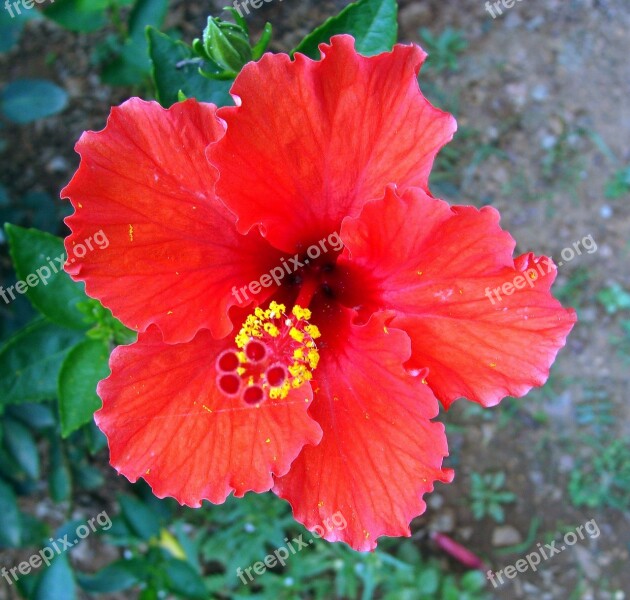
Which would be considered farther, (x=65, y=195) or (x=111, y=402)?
(x=111, y=402)

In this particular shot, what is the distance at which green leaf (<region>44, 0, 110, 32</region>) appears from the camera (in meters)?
2.69

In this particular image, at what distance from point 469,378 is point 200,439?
64 cm

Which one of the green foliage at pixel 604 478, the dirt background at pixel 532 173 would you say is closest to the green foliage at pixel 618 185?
the dirt background at pixel 532 173

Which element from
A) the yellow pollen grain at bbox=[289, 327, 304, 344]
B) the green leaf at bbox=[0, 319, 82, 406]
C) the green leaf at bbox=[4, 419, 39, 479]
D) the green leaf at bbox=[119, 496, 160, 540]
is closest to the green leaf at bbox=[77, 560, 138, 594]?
the green leaf at bbox=[119, 496, 160, 540]

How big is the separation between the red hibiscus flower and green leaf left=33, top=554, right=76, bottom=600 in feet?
4.71

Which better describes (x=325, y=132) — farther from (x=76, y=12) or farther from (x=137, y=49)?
(x=76, y=12)

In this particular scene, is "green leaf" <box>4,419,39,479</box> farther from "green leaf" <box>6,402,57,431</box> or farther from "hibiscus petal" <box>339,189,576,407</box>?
"hibiscus petal" <box>339,189,576,407</box>

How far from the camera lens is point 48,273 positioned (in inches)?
87.0

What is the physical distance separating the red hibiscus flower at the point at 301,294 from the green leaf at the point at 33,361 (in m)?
0.91

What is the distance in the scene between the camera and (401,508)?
5.19 ft

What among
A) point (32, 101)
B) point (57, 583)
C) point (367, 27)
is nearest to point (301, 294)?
point (367, 27)

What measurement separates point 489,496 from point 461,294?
2.49 m

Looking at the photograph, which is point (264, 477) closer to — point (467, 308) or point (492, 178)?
point (467, 308)

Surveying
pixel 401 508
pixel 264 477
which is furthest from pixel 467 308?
pixel 264 477
